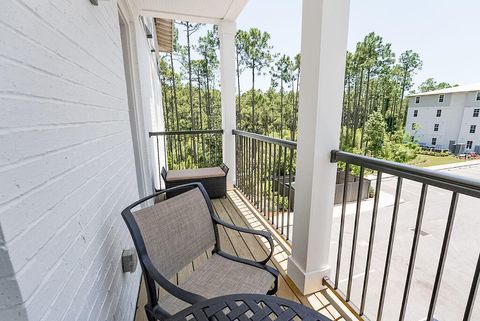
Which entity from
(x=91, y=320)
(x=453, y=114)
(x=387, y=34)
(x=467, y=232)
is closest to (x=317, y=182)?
(x=91, y=320)

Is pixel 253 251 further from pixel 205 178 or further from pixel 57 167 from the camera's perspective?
pixel 57 167

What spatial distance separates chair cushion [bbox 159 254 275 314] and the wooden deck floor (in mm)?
595

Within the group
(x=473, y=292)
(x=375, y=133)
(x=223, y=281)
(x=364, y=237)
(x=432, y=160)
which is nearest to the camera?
(x=473, y=292)

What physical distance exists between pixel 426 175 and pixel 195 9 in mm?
3424

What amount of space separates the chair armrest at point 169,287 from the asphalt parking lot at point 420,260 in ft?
6.56

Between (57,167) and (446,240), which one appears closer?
(57,167)

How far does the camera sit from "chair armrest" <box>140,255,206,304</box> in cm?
94

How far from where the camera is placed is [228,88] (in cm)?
374

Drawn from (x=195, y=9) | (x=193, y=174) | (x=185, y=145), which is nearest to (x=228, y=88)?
(x=195, y=9)

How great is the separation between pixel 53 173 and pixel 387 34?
26.0 m

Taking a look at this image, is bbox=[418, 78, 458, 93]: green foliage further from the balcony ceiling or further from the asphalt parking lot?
the balcony ceiling

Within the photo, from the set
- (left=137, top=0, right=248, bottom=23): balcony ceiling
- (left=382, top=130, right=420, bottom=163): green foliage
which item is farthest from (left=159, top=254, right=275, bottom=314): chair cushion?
(left=382, top=130, right=420, bottom=163): green foliage

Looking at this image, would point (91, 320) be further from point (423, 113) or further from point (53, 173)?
point (423, 113)

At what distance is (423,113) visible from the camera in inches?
944
